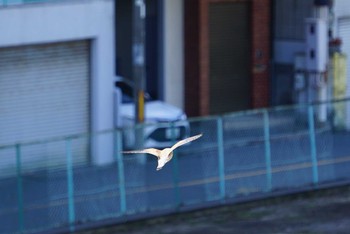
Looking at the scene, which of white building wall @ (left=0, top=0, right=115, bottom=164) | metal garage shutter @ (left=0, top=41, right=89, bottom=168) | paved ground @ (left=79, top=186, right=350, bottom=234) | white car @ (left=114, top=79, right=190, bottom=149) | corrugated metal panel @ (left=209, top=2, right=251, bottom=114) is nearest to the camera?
paved ground @ (left=79, top=186, right=350, bottom=234)

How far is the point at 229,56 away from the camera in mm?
26766

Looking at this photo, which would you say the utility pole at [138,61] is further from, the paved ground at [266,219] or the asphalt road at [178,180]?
the paved ground at [266,219]

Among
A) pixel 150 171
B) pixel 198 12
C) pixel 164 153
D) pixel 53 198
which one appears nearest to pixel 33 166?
pixel 53 198

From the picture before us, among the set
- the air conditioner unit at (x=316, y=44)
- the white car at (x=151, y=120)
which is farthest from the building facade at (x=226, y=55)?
the air conditioner unit at (x=316, y=44)

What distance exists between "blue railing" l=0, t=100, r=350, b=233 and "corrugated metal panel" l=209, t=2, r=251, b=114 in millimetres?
5624

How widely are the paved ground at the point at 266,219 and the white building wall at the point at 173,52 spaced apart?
6717 millimetres

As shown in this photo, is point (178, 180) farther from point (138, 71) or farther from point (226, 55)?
point (226, 55)

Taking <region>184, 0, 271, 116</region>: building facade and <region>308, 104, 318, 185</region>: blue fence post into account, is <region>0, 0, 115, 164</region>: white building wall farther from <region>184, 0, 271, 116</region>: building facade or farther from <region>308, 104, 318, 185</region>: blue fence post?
<region>308, 104, 318, 185</region>: blue fence post

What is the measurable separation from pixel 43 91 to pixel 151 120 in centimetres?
251

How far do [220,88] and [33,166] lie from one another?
10443 millimetres

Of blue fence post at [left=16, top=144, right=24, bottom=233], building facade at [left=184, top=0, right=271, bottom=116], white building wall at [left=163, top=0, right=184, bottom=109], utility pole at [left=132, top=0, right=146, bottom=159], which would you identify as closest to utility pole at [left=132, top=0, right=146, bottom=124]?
utility pole at [left=132, top=0, right=146, bottom=159]

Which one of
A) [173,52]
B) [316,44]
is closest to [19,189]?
[173,52]

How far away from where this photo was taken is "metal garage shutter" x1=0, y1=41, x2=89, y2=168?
2131 cm

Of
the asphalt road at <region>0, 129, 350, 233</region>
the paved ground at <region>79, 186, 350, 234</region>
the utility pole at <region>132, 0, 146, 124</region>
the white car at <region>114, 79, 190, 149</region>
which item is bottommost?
the paved ground at <region>79, 186, 350, 234</region>
